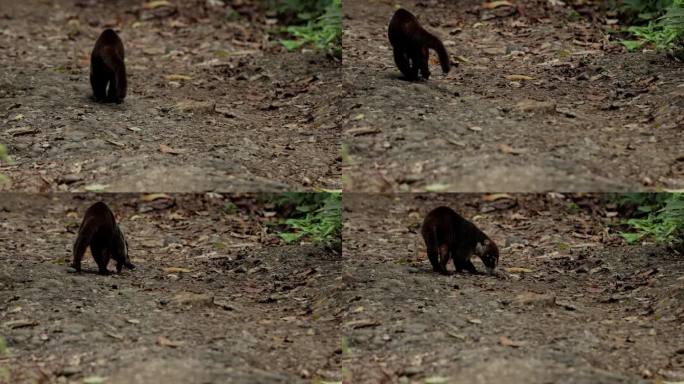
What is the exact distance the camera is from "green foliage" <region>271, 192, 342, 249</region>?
8656 mm

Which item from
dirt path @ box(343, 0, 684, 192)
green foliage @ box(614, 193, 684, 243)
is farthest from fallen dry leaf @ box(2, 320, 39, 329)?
green foliage @ box(614, 193, 684, 243)

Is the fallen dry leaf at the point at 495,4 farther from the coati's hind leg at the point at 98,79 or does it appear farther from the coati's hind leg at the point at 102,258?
the coati's hind leg at the point at 102,258

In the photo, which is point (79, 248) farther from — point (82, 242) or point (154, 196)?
point (154, 196)

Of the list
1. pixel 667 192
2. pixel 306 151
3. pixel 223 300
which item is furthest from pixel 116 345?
pixel 667 192

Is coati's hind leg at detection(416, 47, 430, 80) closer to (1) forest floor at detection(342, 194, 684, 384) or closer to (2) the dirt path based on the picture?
(2) the dirt path

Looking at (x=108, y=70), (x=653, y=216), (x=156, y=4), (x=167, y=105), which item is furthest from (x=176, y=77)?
(x=653, y=216)

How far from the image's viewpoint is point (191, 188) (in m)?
8.34

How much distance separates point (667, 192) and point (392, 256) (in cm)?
199

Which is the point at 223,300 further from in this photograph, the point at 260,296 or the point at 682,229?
the point at 682,229

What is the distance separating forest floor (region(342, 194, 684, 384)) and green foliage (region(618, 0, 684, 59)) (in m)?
1.38

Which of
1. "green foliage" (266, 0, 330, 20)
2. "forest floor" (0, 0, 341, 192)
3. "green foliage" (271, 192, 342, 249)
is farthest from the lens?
"green foliage" (266, 0, 330, 20)

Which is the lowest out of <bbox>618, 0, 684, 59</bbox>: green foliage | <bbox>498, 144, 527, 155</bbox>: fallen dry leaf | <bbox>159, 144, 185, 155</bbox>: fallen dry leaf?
<bbox>159, 144, 185, 155</bbox>: fallen dry leaf

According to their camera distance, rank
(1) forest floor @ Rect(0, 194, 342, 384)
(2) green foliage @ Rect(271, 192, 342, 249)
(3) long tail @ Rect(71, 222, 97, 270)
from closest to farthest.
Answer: (1) forest floor @ Rect(0, 194, 342, 384), (3) long tail @ Rect(71, 222, 97, 270), (2) green foliage @ Rect(271, 192, 342, 249)

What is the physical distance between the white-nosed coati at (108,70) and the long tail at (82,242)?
46.9 inches
